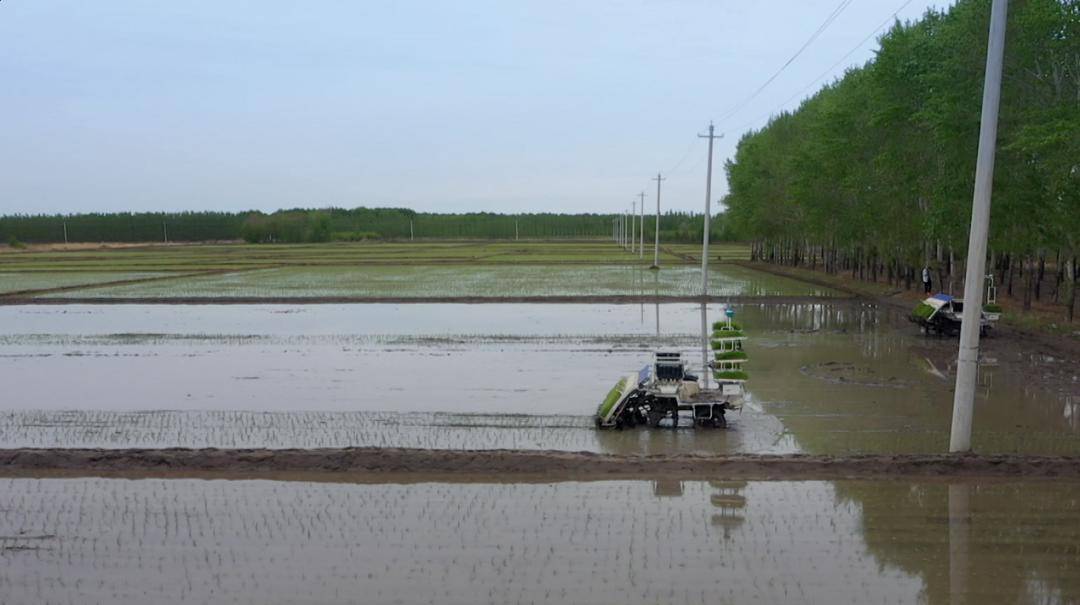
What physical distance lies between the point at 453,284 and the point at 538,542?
37.0 m

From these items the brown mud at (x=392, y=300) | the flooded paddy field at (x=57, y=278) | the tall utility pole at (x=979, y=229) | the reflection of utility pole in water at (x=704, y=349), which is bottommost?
the flooded paddy field at (x=57, y=278)

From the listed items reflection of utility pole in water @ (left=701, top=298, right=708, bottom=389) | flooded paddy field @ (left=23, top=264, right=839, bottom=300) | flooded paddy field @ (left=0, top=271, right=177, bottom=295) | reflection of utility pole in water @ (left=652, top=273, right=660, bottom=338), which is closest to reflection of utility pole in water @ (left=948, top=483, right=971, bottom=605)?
reflection of utility pole in water @ (left=701, top=298, right=708, bottom=389)

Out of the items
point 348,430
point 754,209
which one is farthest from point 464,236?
point 348,430

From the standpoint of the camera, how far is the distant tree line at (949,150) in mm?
Result: 20891

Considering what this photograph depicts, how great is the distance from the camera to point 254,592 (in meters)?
7.21

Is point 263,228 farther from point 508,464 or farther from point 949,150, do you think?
point 508,464

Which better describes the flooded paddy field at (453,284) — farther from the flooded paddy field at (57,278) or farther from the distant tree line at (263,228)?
the distant tree line at (263,228)

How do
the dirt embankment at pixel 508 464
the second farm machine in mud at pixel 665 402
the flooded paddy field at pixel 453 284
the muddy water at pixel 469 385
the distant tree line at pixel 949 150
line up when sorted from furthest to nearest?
the flooded paddy field at pixel 453 284, the distant tree line at pixel 949 150, the second farm machine in mud at pixel 665 402, the muddy water at pixel 469 385, the dirt embankment at pixel 508 464

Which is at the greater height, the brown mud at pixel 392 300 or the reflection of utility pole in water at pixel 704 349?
the reflection of utility pole in water at pixel 704 349

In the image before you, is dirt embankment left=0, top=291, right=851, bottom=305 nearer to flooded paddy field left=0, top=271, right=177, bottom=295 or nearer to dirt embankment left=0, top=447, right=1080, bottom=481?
flooded paddy field left=0, top=271, right=177, bottom=295

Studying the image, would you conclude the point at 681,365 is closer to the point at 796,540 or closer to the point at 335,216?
the point at 796,540

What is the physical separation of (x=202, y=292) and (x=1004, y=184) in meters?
31.9

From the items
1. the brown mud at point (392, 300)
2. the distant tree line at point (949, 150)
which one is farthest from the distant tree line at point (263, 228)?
the brown mud at point (392, 300)

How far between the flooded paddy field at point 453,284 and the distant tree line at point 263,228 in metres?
55.3
